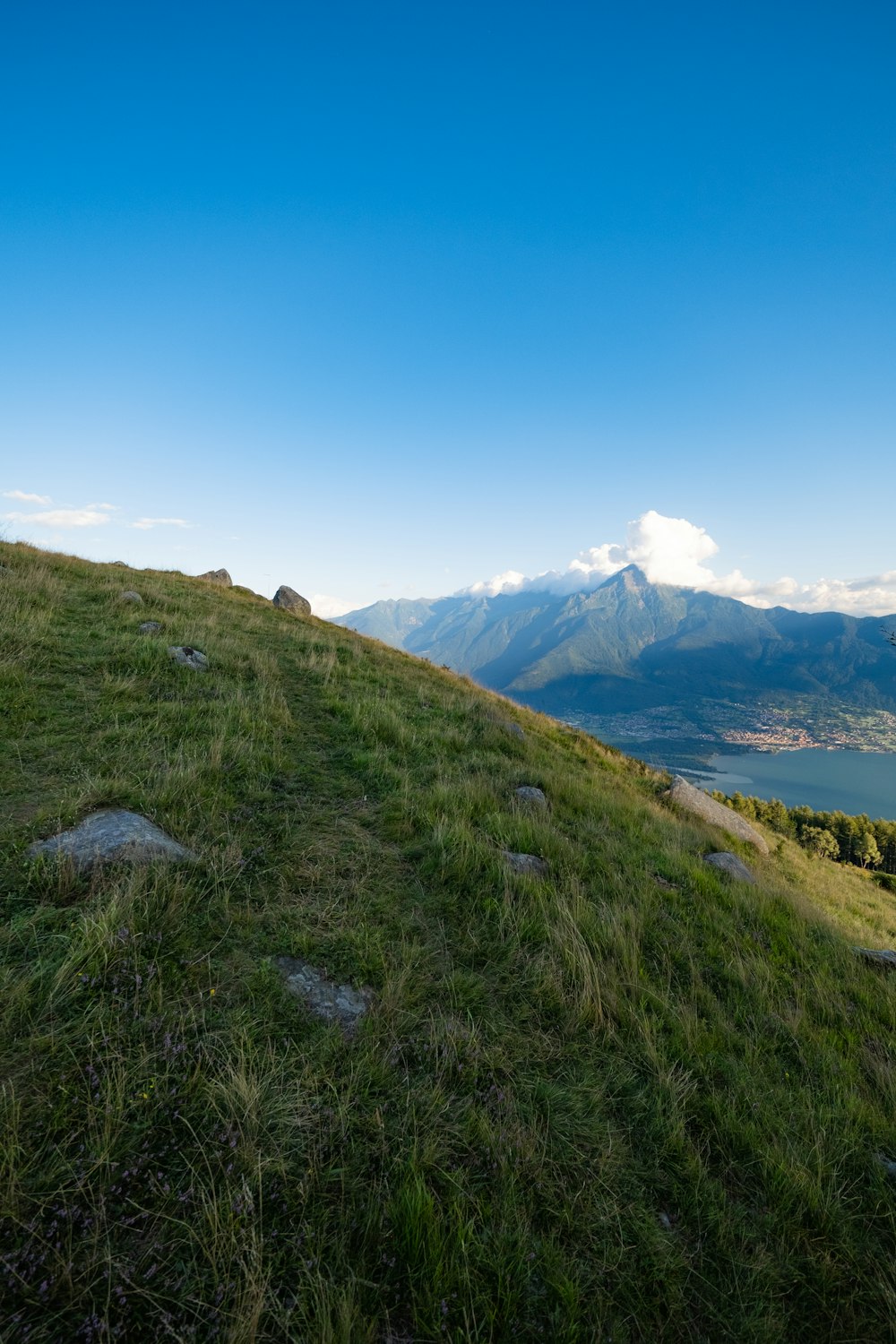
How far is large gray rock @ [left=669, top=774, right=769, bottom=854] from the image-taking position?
1567 centimetres

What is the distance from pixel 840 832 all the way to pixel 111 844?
194 ft

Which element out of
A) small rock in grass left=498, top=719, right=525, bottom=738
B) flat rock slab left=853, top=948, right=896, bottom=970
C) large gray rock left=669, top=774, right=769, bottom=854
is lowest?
large gray rock left=669, top=774, right=769, bottom=854

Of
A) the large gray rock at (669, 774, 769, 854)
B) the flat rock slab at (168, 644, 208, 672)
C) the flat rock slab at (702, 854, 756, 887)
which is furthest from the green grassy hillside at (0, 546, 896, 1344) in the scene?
the large gray rock at (669, 774, 769, 854)

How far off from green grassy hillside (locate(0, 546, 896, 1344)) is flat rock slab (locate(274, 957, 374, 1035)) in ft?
0.27

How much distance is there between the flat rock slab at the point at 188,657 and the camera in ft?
34.1

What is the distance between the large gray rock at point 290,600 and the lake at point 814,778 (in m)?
95.6

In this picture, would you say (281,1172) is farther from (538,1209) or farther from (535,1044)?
(535,1044)

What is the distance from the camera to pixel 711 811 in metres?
16.7

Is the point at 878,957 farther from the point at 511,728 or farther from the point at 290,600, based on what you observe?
the point at 290,600

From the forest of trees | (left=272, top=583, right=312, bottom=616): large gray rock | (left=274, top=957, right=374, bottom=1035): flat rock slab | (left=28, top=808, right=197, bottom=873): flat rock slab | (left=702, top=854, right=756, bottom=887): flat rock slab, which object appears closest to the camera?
(left=274, top=957, right=374, bottom=1035): flat rock slab

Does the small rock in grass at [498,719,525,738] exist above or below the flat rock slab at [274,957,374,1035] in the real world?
above

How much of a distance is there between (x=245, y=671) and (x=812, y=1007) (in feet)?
36.9

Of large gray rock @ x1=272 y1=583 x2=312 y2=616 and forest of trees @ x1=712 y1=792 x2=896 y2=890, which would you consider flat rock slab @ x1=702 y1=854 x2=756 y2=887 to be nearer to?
large gray rock @ x1=272 y1=583 x2=312 y2=616

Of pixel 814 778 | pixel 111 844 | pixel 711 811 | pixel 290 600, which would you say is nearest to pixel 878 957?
pixel 111 844
